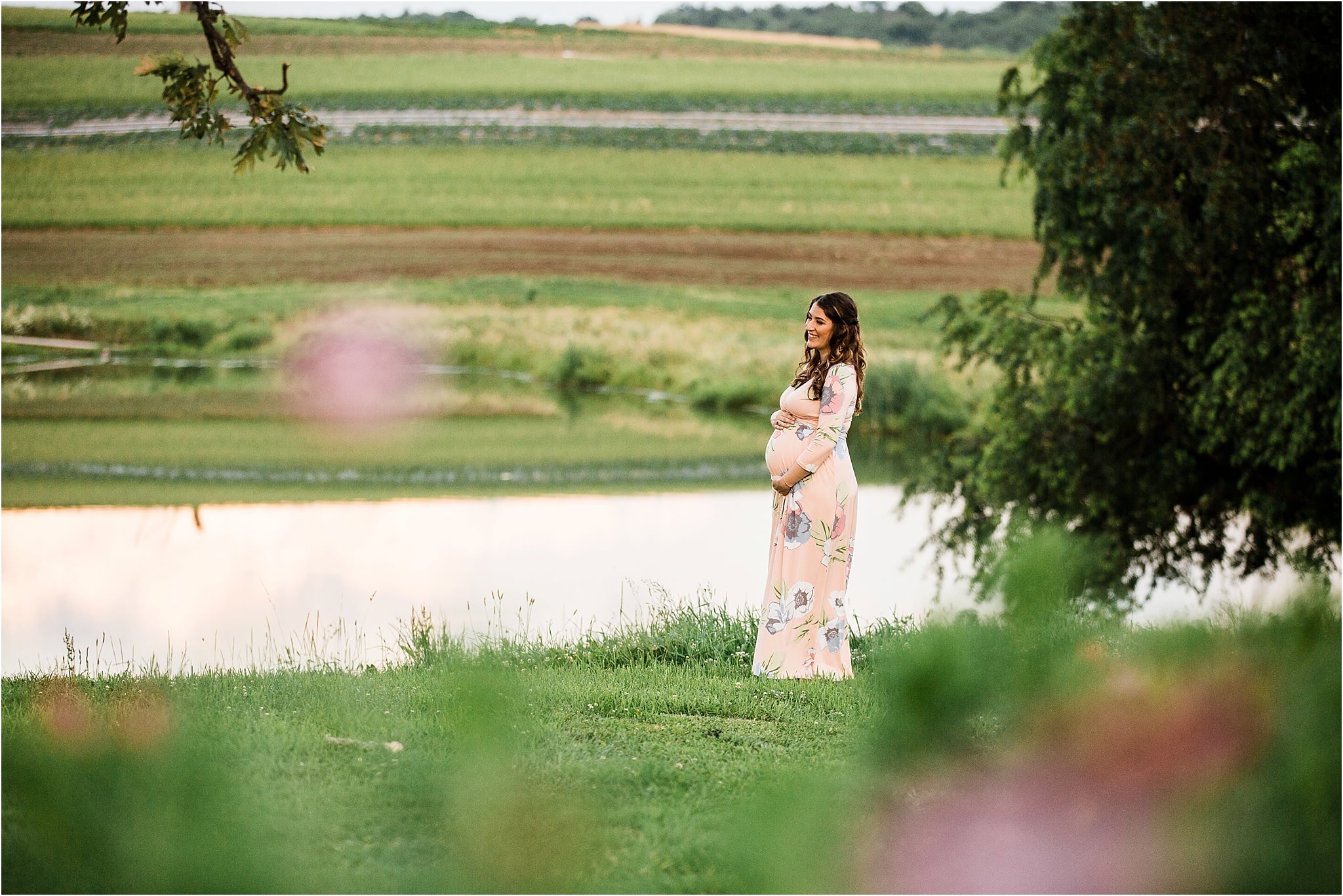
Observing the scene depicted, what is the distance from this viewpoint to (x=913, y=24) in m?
51.5

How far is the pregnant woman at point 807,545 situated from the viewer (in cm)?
600

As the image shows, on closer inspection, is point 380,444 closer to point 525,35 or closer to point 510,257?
point 510,257

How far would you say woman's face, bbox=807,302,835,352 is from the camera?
5.75 metres

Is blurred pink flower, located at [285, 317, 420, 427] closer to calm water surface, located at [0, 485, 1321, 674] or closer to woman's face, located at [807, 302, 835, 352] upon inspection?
calm water surface, located at [0, 485, 1321, 674]

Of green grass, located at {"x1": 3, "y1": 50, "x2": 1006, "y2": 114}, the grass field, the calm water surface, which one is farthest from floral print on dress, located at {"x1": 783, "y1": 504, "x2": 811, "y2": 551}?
the grass field

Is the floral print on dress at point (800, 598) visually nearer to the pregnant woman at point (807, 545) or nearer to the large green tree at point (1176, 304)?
the pregnant woman at point (807, 545)

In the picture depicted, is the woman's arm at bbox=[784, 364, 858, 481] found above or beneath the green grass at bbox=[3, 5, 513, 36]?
beneath

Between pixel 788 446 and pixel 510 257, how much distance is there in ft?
108

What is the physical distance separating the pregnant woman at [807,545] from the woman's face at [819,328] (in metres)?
0.10

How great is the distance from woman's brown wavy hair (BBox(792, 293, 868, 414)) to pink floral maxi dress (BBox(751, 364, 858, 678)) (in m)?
0.09

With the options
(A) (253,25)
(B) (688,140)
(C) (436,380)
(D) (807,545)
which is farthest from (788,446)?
(A) (253,25)

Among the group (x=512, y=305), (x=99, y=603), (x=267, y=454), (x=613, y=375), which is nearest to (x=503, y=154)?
(x=512, y=305)

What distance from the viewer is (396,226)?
3975cm

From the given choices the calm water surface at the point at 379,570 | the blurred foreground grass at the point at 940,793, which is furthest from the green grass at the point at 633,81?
the blurred foreground grass at the point at 940,793
